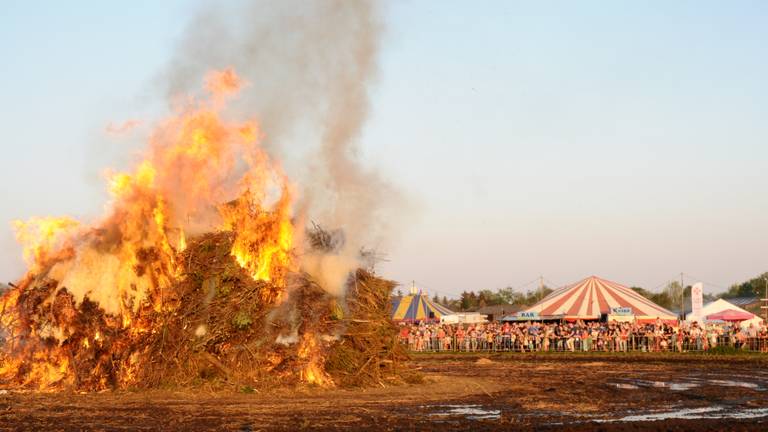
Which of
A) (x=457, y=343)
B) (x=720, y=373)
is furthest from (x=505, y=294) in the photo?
(x=720, y=373)

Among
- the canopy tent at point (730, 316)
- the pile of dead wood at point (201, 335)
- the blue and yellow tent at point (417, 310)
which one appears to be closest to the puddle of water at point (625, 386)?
the pile of dead wood at point (201, 335)

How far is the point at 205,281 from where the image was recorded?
27.8 metres

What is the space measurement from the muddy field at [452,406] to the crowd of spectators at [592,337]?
1578 cm

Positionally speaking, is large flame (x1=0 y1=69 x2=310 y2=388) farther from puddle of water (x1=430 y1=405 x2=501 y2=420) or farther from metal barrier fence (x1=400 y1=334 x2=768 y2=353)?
metal barrier fence (x1=400 y1=334 x2=768 y2=353)

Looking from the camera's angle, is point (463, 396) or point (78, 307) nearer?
point (463, 396)

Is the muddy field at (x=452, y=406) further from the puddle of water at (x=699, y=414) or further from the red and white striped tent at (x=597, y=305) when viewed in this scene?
the red and white striped tent at (x=597, y=305)

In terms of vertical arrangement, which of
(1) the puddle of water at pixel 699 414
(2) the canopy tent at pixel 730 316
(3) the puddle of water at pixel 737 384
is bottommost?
(1) the puddle of water at pixel 699 414

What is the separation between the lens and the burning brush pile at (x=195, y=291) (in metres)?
26.8

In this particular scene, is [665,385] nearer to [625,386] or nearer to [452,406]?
[625,386]

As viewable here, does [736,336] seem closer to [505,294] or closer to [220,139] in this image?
[220,139]

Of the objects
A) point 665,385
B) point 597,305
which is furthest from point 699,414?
point 597,305

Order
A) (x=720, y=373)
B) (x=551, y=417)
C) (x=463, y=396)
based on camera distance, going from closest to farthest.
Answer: (x=551, y=417), (x=463, y=396), (x=720, y=373)

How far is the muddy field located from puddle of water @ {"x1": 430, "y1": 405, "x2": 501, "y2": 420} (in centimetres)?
2

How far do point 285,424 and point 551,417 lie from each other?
19.4 ft
